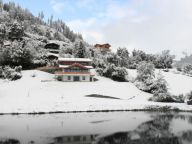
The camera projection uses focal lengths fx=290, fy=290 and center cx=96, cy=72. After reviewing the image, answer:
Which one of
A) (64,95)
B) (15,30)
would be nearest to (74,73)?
(64,95)

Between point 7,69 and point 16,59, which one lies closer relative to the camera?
point 7,69

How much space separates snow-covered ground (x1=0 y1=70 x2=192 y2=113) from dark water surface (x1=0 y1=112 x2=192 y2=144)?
9.49 m

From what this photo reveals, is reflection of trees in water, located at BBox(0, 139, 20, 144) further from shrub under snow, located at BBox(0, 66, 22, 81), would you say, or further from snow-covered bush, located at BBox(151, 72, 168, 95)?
snow-covered bush, located at BBox(151, 72, 168, 95)

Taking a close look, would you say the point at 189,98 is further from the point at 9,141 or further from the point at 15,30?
the point at 15,30

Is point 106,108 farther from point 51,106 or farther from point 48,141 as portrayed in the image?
point 48,141

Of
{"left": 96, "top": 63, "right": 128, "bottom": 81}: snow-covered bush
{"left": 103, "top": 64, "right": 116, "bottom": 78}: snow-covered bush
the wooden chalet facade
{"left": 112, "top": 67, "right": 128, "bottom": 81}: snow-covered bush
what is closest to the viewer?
the wooden chalet facade

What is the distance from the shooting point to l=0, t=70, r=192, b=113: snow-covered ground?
55.0 m

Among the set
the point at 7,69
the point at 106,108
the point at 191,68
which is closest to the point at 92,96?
the point at 106,108

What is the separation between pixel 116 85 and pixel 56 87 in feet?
55.9

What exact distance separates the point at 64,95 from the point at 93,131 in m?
30.0

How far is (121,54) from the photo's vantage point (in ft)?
349

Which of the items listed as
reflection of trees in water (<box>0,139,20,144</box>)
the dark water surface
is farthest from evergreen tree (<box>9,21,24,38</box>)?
reflection of trees in water (<box>0,139,20,144</box>)

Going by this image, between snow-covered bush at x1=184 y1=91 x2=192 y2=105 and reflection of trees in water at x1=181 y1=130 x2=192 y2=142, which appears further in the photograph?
snow-covered bush at x1=184 y1=91 x2=192 y2=105

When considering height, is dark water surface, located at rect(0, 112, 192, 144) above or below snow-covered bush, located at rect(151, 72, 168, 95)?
below
